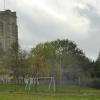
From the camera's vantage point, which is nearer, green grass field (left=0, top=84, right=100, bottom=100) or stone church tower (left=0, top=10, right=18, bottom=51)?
green grass field (left=0, top=84, right=100, bottom=100)

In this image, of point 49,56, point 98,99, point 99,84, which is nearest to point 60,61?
point 49,56

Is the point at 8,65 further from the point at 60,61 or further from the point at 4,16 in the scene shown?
the point at 4,16

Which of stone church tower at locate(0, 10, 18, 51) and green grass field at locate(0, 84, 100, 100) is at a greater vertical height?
stone church tower at locate(0, 10, 18, 51)

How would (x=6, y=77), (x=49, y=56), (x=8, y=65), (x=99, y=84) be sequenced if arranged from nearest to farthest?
(x=99, y=84), (x=8, y=65), (x=6, y=77), (x=49, y=56)

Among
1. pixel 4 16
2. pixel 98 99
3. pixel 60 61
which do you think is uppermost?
pixel 4 16

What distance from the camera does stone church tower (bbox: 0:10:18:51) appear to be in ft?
442

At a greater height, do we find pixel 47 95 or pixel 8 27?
pixel 8 27

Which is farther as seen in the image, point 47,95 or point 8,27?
point 8,27

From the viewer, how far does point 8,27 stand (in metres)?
135

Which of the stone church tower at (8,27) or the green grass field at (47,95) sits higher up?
the stone church tower at (8,27)

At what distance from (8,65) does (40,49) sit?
25.7 meters

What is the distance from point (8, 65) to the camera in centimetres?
7606

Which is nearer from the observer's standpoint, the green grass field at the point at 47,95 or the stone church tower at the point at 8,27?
the green grass field at the point at 47,95

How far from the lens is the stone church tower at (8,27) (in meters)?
135
